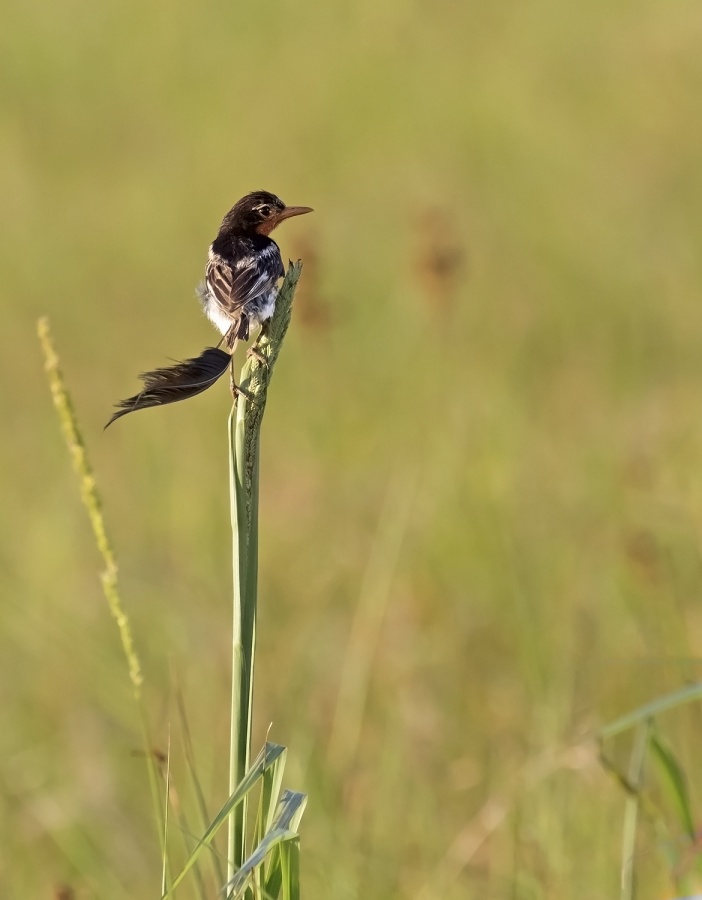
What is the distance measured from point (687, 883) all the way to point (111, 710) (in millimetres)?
2150

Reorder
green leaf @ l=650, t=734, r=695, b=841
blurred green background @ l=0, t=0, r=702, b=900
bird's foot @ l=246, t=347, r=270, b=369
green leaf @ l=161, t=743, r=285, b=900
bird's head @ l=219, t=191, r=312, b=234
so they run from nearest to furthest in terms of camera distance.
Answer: green leaf @ l=161, t=743, r=285, b=900 < bird's foot @ l=246, t=347, r=270, b=369 < green leaf @ l=650, t=734, r=695, b=841 < bird's head @ l=219, t=191, r=312, b=234 < blurred green background @ l=0, t=0, r=702, b=900

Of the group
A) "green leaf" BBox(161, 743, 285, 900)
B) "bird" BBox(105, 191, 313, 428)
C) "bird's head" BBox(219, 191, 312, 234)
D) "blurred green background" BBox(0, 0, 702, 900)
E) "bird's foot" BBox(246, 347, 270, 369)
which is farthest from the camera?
"blurred green background" BBox(0, 0, 702, 900)

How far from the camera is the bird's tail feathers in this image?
1.35 metres

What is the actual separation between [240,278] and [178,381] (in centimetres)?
103

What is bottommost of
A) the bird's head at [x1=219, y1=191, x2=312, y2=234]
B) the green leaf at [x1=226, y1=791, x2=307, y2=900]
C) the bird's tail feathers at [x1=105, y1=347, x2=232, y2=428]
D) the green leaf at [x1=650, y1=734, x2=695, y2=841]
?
the green leaf at [x1=650, y1=734, x2=695, y2=841]

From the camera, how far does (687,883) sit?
7.09 ft

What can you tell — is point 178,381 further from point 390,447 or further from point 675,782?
point 390,447

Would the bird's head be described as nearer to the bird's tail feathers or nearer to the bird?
the bird

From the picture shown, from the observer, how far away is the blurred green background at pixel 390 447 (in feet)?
10.9

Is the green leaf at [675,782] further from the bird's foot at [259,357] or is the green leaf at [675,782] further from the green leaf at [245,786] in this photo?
the bird's foot at [259,357]

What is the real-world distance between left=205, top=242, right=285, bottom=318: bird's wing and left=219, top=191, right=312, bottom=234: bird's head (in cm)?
10

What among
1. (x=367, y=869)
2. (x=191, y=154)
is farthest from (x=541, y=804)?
(x=191, y=154)

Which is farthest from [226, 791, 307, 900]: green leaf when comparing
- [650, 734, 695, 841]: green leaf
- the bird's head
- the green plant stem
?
the bird's head

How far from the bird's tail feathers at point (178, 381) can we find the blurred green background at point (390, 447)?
1.84ft
